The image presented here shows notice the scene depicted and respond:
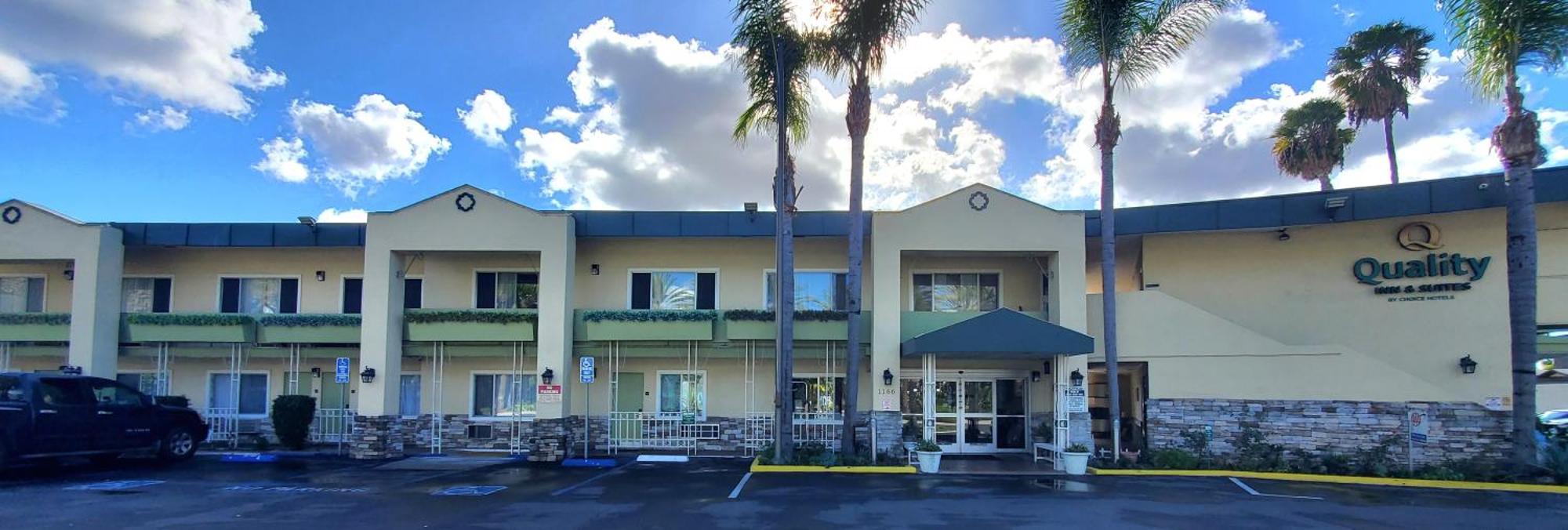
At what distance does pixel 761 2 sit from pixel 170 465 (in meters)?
14.2

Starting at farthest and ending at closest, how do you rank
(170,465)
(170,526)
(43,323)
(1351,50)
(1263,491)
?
(1351,50) → (43,323) → (170,465) → (1263,491) → (170,526)

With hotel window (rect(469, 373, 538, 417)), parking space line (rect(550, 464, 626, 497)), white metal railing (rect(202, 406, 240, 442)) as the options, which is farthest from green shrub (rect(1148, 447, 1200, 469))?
white metal railing (rect(202, 406, 240, 442))

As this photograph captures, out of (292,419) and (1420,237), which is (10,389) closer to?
(292,419)

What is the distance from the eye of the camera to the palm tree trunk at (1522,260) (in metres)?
14.5

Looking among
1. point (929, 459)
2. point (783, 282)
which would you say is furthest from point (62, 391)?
point (929, 459)

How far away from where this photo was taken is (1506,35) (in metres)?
14.5

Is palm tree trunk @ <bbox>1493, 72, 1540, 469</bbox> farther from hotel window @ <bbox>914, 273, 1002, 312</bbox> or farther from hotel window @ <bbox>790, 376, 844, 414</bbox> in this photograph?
hotel window @ <bbox>790, 376, 844, 414</bbox>

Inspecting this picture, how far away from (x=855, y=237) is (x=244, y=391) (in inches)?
592

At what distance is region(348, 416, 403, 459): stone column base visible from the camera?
58.8ft

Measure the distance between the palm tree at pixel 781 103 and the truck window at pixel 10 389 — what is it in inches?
498

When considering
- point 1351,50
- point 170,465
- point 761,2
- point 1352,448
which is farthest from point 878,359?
point 1351,50

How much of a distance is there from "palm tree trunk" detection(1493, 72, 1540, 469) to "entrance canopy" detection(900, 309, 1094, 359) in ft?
22.6

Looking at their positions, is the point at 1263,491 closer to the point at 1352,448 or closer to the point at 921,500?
the point at 1352,448

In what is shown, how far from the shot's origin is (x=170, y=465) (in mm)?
16172
